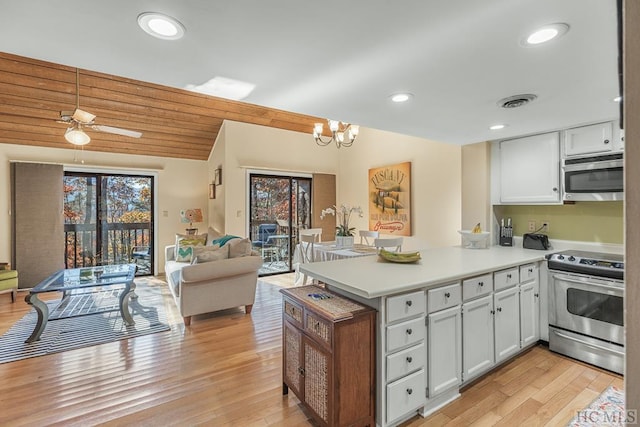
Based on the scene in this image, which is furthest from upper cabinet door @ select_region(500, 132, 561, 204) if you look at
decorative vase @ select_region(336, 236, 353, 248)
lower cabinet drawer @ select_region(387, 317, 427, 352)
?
lower cabinet drawer @ select_region(387, 317, 427, 352)

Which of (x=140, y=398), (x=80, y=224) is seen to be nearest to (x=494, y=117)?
(x=140, y=398)

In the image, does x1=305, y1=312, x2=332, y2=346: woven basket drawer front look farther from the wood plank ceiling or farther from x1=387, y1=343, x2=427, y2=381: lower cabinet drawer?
the wood plank ceiling

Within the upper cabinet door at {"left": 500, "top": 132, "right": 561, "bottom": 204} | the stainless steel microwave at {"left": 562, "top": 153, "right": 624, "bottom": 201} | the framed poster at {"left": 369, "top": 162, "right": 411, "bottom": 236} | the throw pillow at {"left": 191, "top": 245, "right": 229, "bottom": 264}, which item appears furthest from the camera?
the framed poster at {"left": 369, "top": 162, "right": 411, "bottom": 236}

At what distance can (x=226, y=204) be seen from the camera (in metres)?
5.41

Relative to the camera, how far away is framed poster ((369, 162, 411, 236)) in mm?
5230

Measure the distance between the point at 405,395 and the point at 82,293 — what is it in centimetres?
506

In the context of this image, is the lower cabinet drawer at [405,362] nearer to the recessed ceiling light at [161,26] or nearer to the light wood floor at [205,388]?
the light wood floor at [205,388]

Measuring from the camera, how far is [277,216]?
243 inches

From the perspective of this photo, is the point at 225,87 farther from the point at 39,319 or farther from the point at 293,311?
the point at 39,319

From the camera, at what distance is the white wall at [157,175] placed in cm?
495

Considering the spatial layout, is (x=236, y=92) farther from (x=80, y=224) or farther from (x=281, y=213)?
(x=80, y=224)

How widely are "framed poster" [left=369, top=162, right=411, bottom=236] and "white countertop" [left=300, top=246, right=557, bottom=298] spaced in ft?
7.41

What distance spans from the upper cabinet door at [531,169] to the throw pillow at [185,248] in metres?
4.54

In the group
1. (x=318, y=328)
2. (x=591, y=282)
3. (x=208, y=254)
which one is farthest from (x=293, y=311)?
(x=591, y=282)
